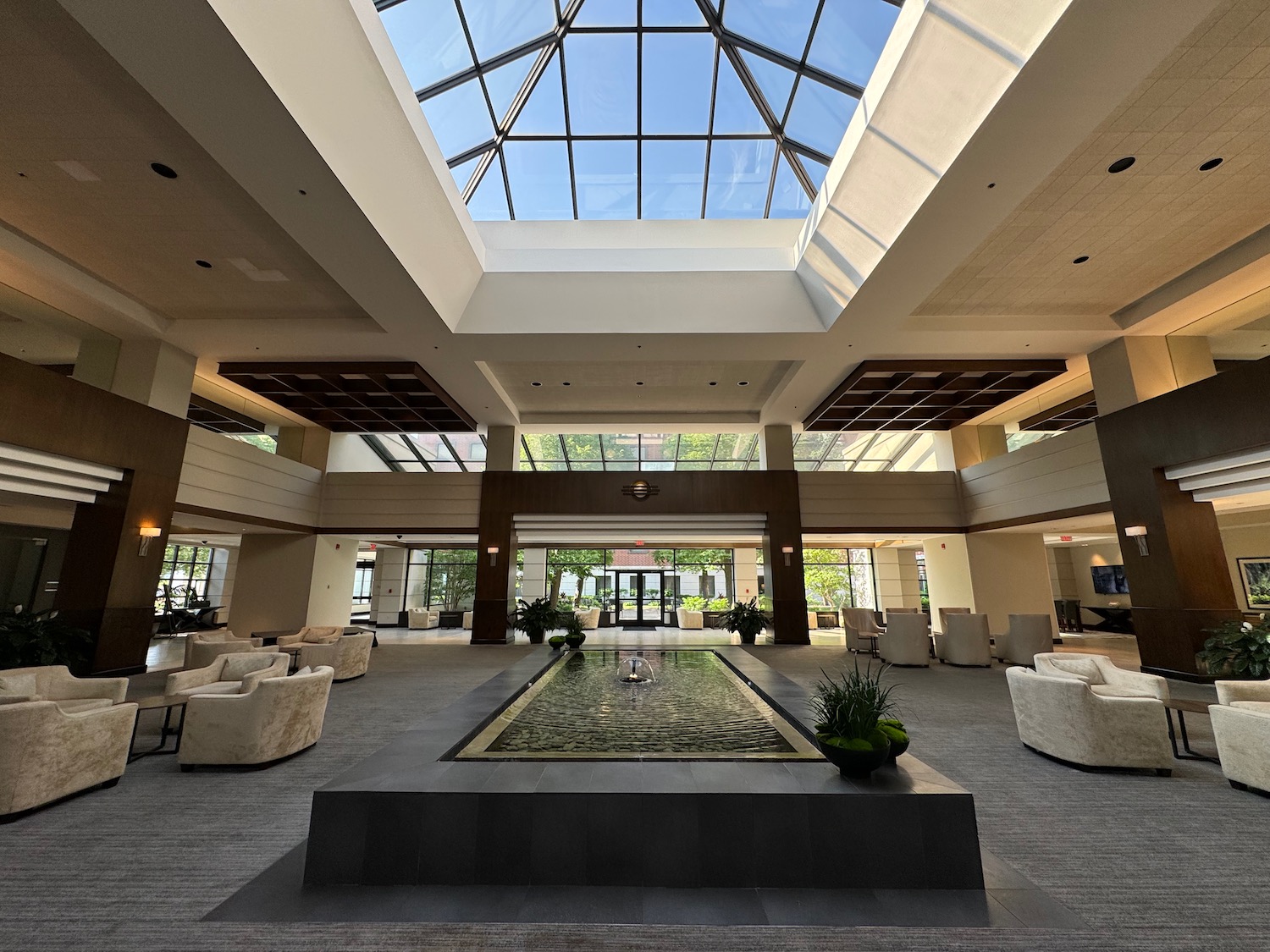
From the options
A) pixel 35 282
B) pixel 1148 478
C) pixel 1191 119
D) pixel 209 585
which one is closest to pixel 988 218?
pixel 1191 119

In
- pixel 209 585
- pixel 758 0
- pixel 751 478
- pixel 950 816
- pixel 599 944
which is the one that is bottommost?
pixel 599 944

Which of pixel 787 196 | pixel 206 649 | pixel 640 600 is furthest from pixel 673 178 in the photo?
pixel 640 600

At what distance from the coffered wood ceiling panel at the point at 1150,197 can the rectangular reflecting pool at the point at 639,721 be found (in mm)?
5831

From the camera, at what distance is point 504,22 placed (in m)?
6.61

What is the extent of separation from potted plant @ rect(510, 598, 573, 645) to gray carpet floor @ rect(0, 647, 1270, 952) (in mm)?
7518

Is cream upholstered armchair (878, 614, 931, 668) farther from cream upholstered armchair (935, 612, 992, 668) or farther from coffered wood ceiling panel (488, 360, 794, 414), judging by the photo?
coffered wood ceiling panel (488, 360, 794, 414)

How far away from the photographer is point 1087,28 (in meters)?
3.97

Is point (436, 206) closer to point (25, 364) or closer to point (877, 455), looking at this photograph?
point (25, 364)

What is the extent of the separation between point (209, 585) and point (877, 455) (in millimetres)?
22424

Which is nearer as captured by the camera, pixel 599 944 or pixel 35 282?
pixel 599 944

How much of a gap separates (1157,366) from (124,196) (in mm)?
14416

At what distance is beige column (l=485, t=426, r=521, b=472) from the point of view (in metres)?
13.5

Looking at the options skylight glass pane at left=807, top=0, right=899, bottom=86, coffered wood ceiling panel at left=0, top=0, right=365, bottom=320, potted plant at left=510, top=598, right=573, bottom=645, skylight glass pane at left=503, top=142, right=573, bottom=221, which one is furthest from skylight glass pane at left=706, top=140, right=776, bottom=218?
potted plant at left=510, top=598, right=573, bottom=645

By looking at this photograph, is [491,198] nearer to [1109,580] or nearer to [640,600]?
[640,600]
